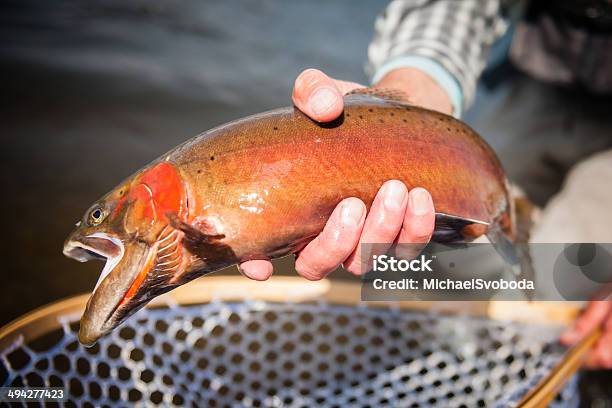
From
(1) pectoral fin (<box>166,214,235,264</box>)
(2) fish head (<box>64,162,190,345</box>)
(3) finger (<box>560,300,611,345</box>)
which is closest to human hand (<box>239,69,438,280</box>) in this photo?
(1) pectoral fin (<box>166,214,235,264</box>)

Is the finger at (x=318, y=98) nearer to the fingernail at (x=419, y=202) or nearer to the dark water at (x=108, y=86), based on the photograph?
the fingernail at (x=419, y=202)

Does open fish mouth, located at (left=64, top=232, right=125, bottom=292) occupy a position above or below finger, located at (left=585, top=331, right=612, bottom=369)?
below

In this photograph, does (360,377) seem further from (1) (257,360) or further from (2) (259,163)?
(2) (259,163)

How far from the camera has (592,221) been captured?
11.0 ft

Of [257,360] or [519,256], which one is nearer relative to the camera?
[519,256]

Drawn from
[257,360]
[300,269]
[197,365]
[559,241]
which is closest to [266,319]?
[257,360]

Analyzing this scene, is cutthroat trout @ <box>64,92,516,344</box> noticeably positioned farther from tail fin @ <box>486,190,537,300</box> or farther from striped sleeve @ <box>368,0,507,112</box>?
striped sleeve @ <box>368,0,507,112</box>

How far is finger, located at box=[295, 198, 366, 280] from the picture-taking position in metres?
1.75

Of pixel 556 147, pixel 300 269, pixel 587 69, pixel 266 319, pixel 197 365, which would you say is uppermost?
pixel 587 69

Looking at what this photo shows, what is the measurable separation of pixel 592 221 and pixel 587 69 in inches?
46.2

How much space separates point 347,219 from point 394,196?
177 mm

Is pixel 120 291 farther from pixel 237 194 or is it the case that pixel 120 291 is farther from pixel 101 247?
pixel 237 194

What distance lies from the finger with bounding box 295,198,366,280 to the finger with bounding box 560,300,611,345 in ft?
4.99

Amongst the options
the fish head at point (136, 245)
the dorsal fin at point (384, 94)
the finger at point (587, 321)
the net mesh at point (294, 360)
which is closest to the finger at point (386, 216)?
the dorsal fin at point (384, 94)
